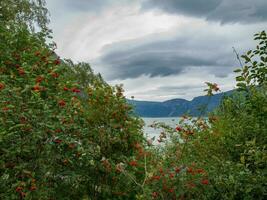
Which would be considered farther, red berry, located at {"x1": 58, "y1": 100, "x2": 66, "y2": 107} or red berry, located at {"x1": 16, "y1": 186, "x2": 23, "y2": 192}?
red berry, located at {"x1": 58, "y1": 100, "x2": 66, "y2": 107}

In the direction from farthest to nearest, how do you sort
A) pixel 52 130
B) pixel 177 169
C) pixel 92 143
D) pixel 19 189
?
pixel 177 169, pixel 92 143, pixel 52 130, pixel 19 189

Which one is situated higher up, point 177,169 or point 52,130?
point 52,130

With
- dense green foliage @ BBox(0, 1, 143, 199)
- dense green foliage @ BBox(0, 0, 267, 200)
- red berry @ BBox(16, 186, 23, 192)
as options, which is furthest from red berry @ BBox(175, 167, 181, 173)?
red berry @ BBox(16, 186, 23, 192)

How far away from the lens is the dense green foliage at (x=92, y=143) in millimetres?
4723

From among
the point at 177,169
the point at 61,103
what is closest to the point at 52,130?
the point at 61,103

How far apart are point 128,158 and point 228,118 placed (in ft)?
8.01

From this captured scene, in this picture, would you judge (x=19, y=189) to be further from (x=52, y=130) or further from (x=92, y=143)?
(x=92, y=143)

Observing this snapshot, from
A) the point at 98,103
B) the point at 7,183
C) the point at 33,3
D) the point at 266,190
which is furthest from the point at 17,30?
the point at 33,3

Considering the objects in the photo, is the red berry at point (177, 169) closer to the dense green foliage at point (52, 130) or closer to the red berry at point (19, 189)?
the dense green foliage at point (52, 130)

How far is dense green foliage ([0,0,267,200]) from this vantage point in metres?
4.72

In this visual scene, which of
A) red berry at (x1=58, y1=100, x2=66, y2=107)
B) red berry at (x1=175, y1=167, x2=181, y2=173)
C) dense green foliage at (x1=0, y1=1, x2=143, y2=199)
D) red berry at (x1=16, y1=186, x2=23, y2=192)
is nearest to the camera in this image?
red berry at (x1=16, y1=186, x2=23, y2=192)

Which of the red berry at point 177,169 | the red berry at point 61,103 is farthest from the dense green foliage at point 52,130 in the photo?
the red berry at point 177,169

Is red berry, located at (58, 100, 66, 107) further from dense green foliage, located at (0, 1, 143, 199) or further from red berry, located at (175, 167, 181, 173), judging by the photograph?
red berry, located at (175, 167, 181, 173)

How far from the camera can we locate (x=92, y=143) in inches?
216
